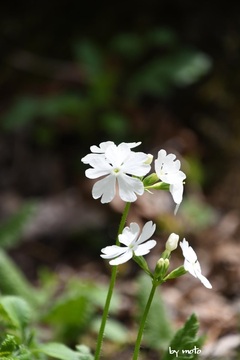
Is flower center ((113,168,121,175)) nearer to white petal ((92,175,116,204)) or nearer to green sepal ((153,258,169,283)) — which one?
white petal ((92,175,116,204))

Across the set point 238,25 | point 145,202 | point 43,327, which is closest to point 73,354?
point 43,327

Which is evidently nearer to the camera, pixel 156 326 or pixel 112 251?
pixel 112 251

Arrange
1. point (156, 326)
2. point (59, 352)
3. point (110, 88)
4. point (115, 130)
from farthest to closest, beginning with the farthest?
point (110, 88) → point (115, 130) → point (156, 326) → point (59, 352)

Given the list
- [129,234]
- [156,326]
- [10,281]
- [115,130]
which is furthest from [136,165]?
[115,130]

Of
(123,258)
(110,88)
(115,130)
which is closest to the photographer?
(123,258)

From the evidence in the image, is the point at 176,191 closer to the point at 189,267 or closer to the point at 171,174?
the point at 171,174

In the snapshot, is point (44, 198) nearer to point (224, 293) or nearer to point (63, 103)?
point (63, 103)

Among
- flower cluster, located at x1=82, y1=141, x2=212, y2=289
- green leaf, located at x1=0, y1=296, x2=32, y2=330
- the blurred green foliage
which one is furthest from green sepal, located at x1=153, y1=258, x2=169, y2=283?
the blurred green foliage

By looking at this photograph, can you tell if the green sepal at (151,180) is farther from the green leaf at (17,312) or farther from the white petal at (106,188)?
the green leaf at (17,312)
